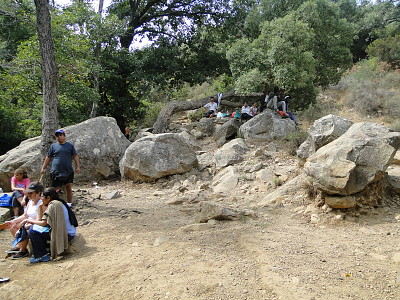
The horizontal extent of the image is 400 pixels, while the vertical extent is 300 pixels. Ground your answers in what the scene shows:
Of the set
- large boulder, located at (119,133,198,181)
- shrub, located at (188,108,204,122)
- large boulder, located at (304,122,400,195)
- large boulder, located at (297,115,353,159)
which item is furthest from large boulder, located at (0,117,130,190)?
large boulder, located at (304,122,400,195)

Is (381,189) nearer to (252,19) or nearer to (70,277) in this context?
→ (70,277)

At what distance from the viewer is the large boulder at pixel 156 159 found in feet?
26.1

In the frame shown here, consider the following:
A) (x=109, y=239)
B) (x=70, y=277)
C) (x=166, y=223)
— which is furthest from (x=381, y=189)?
(x=70, y=277)

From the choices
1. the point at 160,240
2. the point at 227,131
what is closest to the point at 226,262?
the point at 160,240

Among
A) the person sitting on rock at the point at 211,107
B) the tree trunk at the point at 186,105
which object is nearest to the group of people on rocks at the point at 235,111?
the person sitting on rock at the point at 211,107

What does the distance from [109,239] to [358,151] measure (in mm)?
3905

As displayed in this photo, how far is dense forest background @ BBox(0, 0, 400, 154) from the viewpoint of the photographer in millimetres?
9664

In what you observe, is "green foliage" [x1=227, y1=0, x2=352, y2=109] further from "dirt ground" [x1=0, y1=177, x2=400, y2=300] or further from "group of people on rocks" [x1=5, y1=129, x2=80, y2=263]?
"group of people on rocks" [x1=5, y1=129, x2=80, y2=263]

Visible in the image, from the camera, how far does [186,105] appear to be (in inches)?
509

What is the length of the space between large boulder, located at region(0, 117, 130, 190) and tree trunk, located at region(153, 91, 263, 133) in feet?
9.84

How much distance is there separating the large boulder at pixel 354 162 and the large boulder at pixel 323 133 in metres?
1.18

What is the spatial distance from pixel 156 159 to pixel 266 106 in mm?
5216

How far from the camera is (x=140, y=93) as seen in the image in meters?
13.7

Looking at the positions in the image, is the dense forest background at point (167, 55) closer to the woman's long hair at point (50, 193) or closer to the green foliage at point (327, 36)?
the green foliage at point (327, 36)
